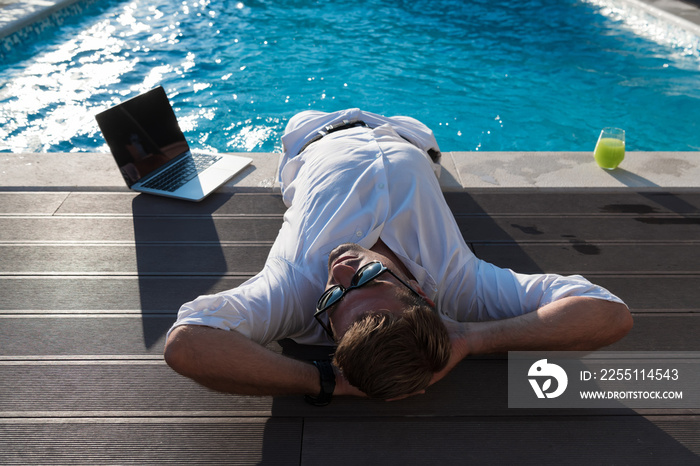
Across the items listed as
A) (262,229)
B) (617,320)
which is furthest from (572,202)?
(262,229)

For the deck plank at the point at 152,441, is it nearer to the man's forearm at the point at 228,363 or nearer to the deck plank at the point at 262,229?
the man's forearm at the point at 228,363

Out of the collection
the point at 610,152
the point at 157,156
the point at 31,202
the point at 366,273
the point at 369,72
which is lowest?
the point at 369,72

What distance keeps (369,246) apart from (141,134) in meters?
1.71

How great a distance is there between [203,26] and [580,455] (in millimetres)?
7259

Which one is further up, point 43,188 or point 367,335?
point 367,335

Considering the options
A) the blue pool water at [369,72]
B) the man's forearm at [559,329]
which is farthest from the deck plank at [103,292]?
the blue pool water at [369,72]

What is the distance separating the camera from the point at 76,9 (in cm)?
736

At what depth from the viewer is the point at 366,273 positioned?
63.0 inches

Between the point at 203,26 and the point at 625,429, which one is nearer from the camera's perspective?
the point at 625,429

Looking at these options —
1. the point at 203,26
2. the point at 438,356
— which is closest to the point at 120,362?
the point at 438,356

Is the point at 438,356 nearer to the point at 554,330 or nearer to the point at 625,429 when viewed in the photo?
the point at 554,330

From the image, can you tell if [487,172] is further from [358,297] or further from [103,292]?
[103,292]

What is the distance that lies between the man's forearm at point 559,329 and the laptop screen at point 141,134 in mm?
2077

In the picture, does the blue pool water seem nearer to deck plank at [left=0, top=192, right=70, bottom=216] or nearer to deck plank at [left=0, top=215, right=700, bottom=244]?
deck plank at [left=0, top=192, right=70, bottom=216]
